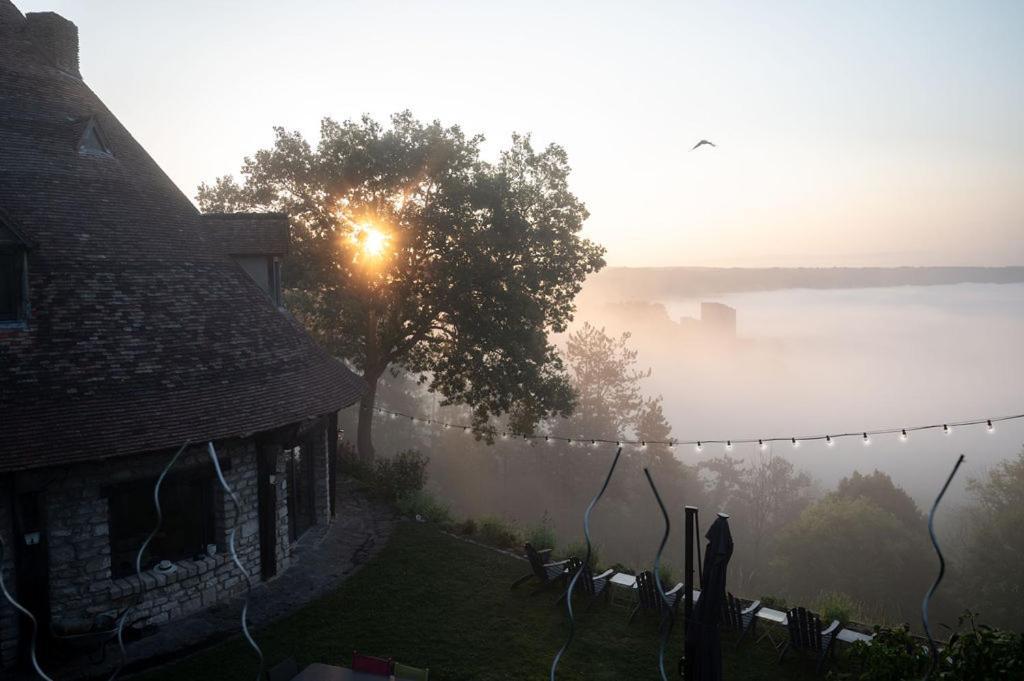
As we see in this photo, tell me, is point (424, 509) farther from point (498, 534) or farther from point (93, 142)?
point (93, 142)

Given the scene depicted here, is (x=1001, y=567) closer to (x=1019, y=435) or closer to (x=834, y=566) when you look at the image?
(x=834, y=566)

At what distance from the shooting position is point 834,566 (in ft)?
150

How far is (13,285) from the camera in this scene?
1130cm

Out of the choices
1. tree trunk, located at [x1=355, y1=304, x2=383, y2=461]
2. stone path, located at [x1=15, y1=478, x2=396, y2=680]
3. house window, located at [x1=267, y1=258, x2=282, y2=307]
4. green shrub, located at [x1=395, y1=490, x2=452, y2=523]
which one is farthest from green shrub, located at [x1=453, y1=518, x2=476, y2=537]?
tree trunk, located at [x1=355, y1=304, x2=383, y2=461]

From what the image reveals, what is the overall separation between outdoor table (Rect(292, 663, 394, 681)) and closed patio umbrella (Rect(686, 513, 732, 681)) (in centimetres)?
398

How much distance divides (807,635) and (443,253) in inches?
663

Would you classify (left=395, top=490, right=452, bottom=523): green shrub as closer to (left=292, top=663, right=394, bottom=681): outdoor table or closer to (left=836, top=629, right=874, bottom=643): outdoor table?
(left=292, top=663, right=394, bottom=681): outdoor table

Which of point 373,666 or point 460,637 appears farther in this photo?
point 460,637

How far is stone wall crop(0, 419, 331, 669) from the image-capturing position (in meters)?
10.7

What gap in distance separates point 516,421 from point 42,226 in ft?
55.2

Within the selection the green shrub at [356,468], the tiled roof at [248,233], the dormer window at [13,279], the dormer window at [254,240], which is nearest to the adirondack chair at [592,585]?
the green shrub at [356,468]

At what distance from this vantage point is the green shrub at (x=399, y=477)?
65.5 feet

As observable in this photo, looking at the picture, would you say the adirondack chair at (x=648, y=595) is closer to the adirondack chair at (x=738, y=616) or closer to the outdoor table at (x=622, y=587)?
the outdoor table at (x=622, y=587)

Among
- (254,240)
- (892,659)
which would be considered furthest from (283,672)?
(254,240)
